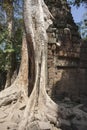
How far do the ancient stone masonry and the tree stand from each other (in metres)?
1.40

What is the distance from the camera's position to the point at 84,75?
9.52m

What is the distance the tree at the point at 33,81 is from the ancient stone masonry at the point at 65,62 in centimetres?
140

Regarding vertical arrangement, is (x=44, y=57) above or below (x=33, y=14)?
below

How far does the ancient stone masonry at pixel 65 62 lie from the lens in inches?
364

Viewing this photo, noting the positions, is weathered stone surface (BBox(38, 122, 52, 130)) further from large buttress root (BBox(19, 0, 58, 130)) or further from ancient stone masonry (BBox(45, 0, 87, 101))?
ancient stone masonry (BBox(45, 0, 87, 101))

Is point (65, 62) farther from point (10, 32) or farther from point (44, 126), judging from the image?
point (44, 126)

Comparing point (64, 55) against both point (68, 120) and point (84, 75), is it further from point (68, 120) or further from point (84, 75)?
point (68, 120)

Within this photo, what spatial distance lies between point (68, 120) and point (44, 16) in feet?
8.50

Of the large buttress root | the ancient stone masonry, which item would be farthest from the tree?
the ancient stone masonry

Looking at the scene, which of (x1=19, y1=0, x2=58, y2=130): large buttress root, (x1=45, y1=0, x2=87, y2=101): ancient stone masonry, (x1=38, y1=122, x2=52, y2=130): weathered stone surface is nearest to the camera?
(x1=38, y1=122, x2=52, y2=130): weathered stone surface

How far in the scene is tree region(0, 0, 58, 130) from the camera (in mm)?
6492

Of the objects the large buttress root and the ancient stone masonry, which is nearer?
the large buttress root

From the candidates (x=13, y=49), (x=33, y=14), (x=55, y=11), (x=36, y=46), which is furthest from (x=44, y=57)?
(x=13, y=49)

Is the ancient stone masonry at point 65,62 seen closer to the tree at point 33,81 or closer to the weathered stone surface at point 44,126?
the tree at point 33,81
